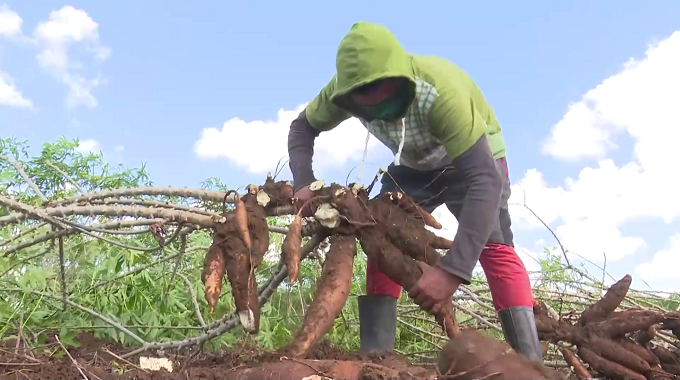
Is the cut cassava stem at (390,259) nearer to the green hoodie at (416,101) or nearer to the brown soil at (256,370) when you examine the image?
the brown soil at (256,370)

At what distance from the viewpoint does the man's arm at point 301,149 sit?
2.19 metres

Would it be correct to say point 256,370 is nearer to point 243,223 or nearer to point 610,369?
point 243,223

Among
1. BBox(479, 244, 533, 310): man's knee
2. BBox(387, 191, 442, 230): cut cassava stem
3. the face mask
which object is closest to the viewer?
the face mask

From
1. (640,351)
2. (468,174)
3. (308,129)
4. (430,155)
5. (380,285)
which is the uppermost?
(308,129)

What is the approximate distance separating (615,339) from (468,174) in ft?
3.04

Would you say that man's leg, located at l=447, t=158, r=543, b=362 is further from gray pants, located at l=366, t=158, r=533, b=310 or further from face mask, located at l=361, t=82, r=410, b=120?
face mask, located at l=361, t=82, r=410, b=120

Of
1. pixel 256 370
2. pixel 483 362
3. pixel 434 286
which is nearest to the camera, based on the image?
pixel 483 362

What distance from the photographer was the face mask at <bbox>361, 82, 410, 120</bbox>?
1.82 meters

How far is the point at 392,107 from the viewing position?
1848 mm

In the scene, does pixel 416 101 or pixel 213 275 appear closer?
pixel 213 275

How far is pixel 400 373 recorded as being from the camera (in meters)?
1.36

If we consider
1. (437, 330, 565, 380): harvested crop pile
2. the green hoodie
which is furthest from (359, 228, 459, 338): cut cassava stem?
(437, 330, 565, 380): harvested crop pile

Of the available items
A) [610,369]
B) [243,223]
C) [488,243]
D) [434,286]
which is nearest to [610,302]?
[610,369]

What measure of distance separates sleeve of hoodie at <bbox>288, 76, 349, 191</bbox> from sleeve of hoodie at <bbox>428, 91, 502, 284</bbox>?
47cm
